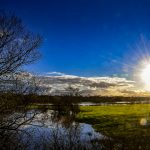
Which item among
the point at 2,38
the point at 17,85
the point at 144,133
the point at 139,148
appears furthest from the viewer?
the point at 144,133

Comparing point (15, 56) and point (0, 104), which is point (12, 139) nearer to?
point (0, 104)

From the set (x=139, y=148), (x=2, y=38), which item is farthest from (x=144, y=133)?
(x=2, y=38)

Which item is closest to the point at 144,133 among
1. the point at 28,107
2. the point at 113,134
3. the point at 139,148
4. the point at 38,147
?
the point at 113,134

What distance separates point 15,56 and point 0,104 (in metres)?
3.01

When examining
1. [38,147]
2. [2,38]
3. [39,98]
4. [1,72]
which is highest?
[2,38]

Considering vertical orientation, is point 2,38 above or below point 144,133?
above

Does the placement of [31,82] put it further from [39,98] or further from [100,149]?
[100,149]

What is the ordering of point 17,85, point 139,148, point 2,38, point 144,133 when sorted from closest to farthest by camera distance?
point 17,85 → point 2,38 → point 139,148 → point 144,133

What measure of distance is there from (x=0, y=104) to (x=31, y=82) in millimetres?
2120

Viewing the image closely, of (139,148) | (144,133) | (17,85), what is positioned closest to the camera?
(17,85)

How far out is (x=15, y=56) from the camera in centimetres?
1878

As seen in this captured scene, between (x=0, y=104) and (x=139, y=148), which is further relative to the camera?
(x=139, y=148)

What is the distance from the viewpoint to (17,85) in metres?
17.6

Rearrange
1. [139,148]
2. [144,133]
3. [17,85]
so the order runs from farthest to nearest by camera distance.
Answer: [144,133]
[139,148]
[17,85]
